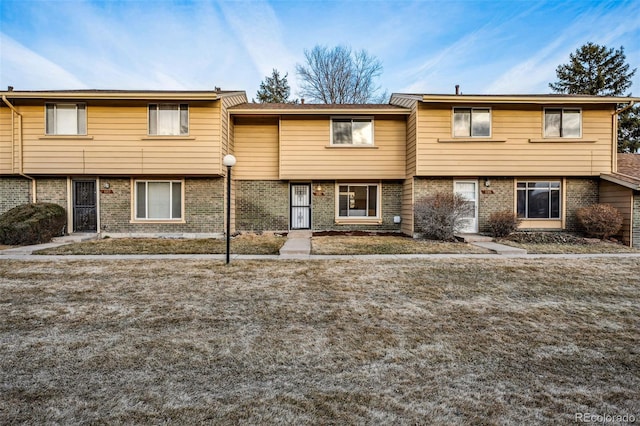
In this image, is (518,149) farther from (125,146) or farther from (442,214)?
(125,146)

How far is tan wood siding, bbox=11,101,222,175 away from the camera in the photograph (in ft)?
38.8

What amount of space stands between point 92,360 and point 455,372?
3.15m

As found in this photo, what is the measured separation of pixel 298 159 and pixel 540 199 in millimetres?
9156

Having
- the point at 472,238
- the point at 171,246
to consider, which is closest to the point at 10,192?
the point at 171,246

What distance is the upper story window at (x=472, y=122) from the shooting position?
40.8ft

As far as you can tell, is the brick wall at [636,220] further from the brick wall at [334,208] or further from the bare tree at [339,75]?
the bare tree at [339,75]

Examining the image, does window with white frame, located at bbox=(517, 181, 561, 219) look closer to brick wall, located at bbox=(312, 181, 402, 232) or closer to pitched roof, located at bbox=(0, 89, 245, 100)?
brick wall, located at bbox=(312, 181, 402, 232)

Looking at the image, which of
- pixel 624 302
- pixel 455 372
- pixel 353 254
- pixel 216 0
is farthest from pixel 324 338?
pixel 216 0

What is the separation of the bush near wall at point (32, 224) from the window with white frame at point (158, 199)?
241cm

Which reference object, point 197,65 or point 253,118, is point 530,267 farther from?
point 197,65

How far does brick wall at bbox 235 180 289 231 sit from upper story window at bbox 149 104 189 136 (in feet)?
9.74

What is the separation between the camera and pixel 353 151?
13.1 metres

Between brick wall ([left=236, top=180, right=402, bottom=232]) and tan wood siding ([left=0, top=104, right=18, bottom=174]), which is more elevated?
tan wood siding ([left=0, top=104, right=18, bottom=174])

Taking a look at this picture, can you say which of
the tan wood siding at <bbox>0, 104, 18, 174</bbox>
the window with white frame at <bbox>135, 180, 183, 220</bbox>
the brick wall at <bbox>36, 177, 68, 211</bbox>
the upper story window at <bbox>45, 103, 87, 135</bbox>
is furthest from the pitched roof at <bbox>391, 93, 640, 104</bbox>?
the tan wood siding at <bbox>0, 104, 18, 174</bbox>
